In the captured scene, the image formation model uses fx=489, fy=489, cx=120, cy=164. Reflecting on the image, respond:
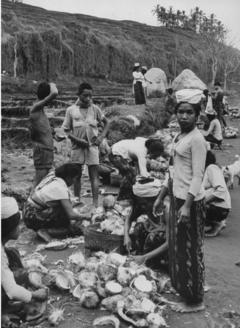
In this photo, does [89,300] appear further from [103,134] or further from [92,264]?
[103,134]

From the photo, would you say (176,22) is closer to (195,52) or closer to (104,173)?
(195,52)

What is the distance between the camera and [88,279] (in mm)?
3947

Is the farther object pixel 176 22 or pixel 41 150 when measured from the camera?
pixel 176 22

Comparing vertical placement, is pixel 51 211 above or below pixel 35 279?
above

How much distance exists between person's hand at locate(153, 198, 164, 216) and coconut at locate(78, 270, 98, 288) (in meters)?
0.75

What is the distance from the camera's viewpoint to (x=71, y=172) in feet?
19.0

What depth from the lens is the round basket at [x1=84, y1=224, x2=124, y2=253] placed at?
4707 millimetres

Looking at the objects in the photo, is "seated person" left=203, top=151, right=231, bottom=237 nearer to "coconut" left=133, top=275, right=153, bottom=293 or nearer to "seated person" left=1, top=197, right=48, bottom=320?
"coconut" left=133, top=275, right=153, bottom=293

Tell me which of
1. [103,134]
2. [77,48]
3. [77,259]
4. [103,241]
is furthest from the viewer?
[77,48]

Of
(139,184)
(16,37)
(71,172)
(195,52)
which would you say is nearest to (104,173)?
(71,172)

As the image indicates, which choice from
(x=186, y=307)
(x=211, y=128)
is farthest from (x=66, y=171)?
(x=211, y=128)

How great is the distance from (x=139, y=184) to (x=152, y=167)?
4.75 meters

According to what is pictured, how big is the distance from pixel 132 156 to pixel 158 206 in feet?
10.5

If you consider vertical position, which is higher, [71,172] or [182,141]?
[182,141]
